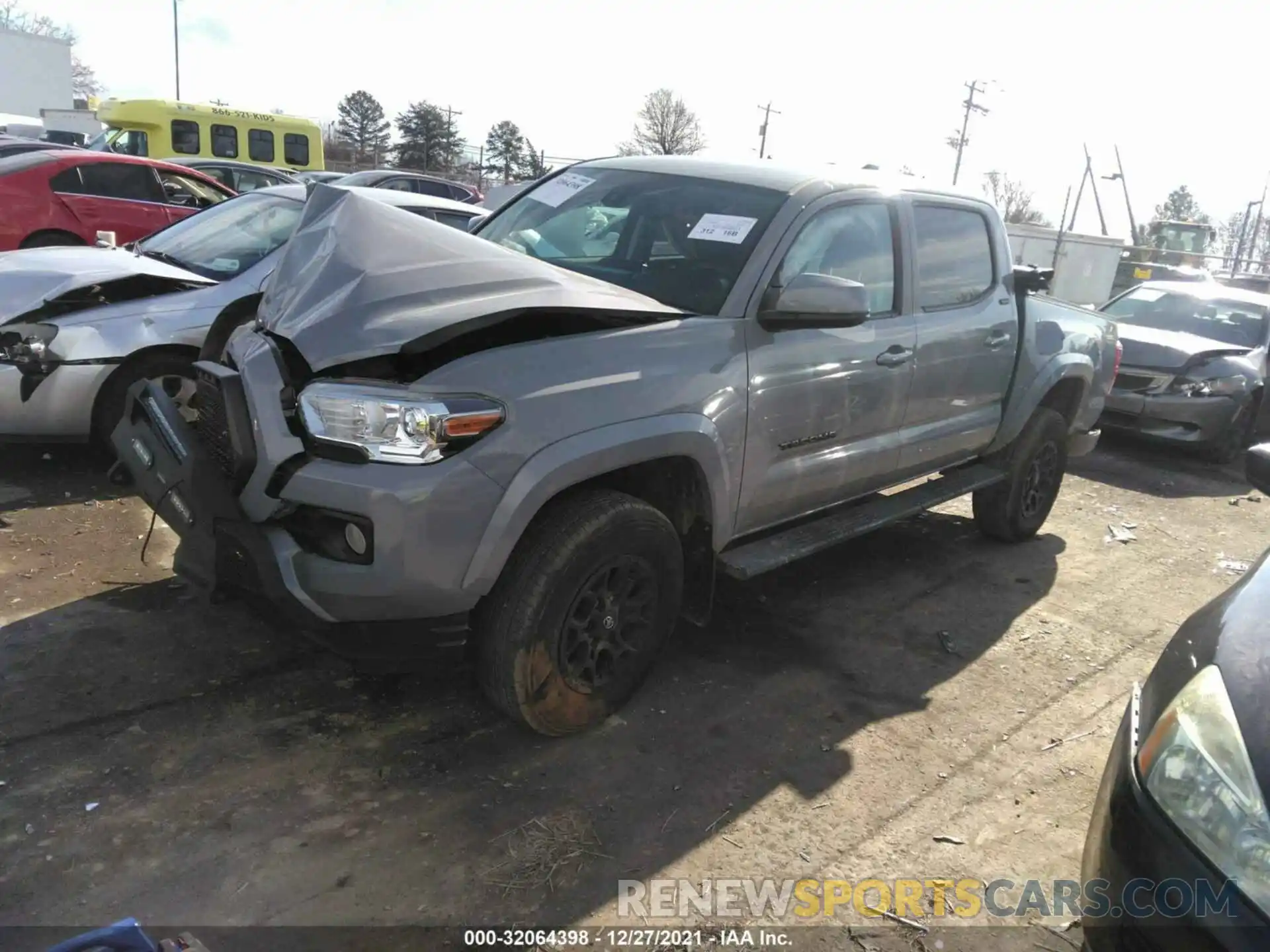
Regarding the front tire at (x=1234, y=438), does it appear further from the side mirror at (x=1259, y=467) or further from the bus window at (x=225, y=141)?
the bus window at (x=225, y=141)

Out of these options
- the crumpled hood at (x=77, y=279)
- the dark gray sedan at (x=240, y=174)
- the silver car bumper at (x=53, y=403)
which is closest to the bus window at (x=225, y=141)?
the dark gray sedan at (x=240, y=174)

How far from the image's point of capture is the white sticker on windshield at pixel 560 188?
4.16 m

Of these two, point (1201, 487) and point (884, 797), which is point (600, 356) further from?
point (1201, 487)

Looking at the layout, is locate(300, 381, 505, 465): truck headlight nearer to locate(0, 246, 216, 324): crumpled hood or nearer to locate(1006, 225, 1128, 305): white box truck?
locate(0, 246, 216, 324): crumpled hood

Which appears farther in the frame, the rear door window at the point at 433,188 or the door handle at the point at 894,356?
the rear door window at the point at 433,188

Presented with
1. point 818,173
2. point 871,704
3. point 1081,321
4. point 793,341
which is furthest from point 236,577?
point 1081,321

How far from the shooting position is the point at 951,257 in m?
4.54

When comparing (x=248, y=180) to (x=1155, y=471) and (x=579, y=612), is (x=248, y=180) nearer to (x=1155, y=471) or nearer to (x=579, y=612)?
(x=1155, y=471)

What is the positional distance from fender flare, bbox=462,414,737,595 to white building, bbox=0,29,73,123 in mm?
59586

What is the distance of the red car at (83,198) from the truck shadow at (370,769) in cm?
646

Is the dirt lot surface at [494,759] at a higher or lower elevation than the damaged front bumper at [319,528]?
lower

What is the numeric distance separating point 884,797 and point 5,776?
2768 mm

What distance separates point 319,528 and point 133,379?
290cm

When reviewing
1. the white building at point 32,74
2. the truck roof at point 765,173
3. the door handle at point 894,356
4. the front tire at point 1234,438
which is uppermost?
the white building at point 32,74
